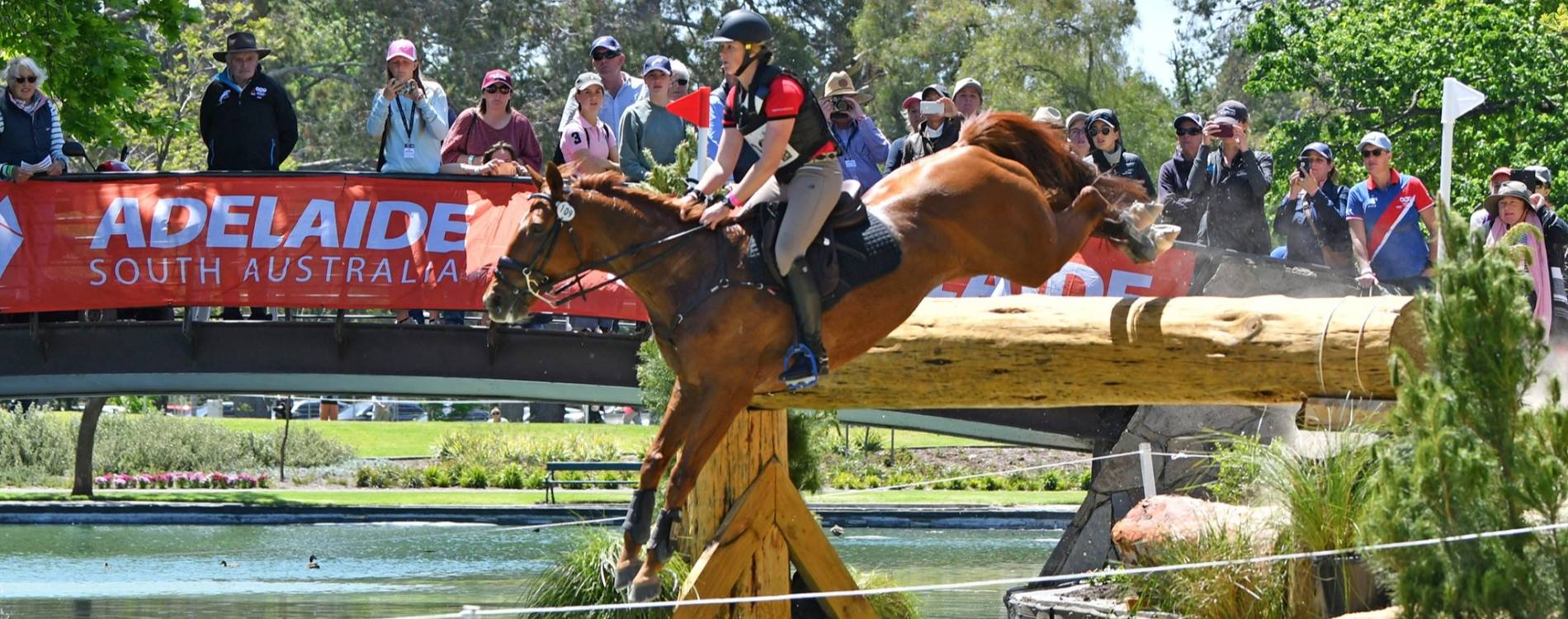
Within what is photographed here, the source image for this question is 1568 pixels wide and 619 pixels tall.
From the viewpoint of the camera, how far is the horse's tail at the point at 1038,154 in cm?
936

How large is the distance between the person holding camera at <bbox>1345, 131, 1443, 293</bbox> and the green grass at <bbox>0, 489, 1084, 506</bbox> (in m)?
Answer: 12.5

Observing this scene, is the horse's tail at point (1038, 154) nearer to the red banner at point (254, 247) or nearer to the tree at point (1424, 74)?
the red banner at point (254, 247)

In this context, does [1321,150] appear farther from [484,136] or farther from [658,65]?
[484,136]

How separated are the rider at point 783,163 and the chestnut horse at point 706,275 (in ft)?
0.37

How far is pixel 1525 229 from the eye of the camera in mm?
6695

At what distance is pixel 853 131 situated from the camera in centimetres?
1394

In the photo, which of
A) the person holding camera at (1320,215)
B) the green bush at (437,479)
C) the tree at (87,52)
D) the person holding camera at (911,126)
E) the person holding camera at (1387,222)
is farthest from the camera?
the green bush at (437,479)

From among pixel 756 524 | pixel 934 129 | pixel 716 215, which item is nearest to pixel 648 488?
pixel 716 215

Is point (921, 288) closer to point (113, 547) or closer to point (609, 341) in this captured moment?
point (609, 341)

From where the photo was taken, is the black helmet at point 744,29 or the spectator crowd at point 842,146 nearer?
the black helmet at point 744,29

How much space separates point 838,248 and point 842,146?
16.2ft

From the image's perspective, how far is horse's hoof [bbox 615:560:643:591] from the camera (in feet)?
25.8

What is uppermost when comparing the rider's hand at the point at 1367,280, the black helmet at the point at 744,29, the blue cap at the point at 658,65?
the blue cap at the point at 658,65

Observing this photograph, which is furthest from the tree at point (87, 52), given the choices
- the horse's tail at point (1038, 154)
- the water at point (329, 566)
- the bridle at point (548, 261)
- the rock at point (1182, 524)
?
the rock at point (1182, 524)
